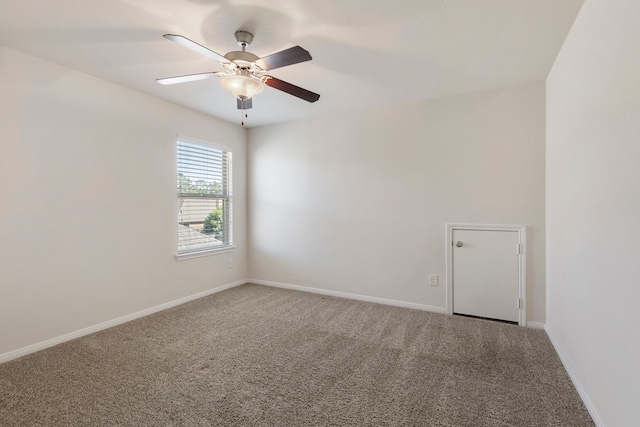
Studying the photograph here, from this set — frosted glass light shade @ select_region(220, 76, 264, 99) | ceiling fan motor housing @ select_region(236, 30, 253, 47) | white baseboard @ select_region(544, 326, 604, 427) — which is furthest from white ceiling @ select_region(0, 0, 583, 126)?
white baseboard @ select_region(544, 326, 604, 427)

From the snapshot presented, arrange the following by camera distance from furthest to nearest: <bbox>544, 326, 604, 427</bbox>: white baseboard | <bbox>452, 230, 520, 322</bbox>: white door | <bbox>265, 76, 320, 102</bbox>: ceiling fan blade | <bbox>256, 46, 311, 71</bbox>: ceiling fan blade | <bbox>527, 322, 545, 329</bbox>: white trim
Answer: <bbox>452, 230, 520, 322</bbox>: white door
<bbox>527, 322, 545, 329</bbox>: white trim
<bbox>265, 76, 320, 102</bbox>: ceiling fan blade
<bbox>256, 46, 311, 71</bbox>: ceiling fan blade
<bbox>544, 326, 604, 427</bbox>: white baseboard

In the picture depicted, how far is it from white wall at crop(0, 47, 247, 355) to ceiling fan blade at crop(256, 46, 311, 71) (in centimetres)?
201

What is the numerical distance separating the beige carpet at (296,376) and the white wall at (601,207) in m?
0.39

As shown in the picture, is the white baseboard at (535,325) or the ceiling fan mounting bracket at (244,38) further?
the white baseboard at (535,325)

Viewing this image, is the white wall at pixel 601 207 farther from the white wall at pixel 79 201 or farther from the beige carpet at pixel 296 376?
the white wall at pixel 79 201

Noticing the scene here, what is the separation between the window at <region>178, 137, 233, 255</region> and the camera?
381 centimetres

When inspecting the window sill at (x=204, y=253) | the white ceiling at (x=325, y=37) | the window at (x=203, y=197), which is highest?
the white ceiling at (x=325, y=37)

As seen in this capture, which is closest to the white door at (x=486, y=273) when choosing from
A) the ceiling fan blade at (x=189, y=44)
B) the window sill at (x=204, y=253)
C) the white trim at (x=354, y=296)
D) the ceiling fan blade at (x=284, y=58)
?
the white trim at (x=354, y=296)

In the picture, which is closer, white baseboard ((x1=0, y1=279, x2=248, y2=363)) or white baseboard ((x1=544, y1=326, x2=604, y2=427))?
white baseboard ((x1=544, y1=326, x2=604, y2=427))

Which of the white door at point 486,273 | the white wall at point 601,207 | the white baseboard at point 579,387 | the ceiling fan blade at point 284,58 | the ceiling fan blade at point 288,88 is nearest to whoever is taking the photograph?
the white wall at point 601,207

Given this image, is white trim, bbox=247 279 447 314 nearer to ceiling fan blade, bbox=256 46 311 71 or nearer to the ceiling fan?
the ceiling fan

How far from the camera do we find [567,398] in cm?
187

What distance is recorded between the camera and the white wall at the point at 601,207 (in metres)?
1.31

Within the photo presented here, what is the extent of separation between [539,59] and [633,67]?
1.45 metres
